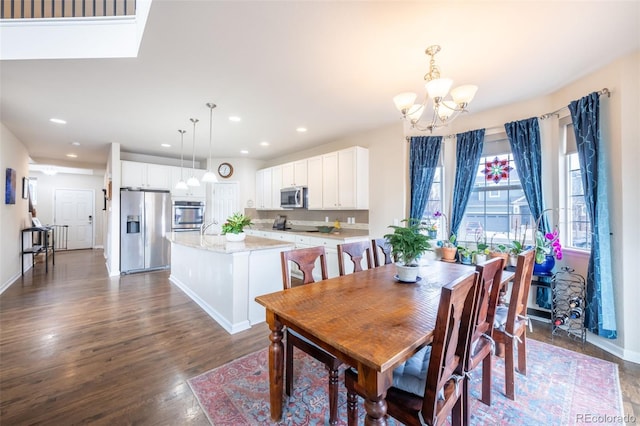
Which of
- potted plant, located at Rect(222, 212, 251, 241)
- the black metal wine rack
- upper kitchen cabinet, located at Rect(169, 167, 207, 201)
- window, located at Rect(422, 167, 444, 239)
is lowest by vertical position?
the black metal wine rack

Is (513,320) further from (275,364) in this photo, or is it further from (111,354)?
(111,354)

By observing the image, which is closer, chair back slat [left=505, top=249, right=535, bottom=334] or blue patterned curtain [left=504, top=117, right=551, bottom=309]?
chair back slat [left=505, top=249, right=535, bottom=334]

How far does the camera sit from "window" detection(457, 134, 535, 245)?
321 cm

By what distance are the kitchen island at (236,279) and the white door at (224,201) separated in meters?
2.85

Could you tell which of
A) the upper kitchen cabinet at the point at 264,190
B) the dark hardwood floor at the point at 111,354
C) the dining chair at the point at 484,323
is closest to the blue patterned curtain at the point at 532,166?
the dark hardwood floor at the point at 111,354

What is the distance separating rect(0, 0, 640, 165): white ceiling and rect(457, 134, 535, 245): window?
64 centimetres

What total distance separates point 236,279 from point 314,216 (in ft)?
9.28

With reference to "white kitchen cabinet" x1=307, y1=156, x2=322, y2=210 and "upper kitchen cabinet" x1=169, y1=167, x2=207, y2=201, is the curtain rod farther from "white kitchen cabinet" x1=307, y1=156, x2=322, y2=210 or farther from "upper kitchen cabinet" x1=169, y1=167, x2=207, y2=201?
"upper kitchen cabinet" x1=169, y1=167, x2=207, y2=201

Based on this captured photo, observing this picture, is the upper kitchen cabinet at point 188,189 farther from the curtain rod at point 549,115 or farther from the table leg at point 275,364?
the table leg at point 275,364

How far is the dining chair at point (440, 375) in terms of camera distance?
1.00 m

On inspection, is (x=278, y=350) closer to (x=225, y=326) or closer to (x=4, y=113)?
(x=225, y=326)

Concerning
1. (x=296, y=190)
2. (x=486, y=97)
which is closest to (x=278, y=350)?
(x=486, y=97)

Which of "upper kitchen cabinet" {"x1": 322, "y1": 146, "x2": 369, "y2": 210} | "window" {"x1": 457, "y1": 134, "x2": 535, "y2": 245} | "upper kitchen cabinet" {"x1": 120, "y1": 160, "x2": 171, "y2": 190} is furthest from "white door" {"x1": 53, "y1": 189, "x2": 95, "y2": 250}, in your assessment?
"window" {"x1": 457, "y1": 134, "x2": 535, "y2": 245}

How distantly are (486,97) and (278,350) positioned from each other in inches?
132
